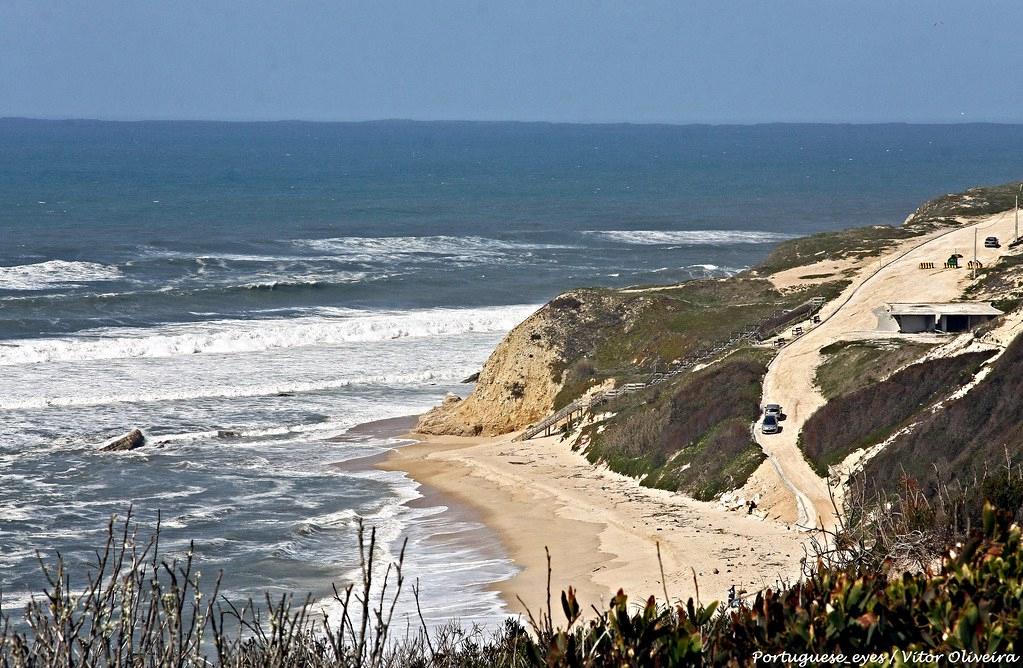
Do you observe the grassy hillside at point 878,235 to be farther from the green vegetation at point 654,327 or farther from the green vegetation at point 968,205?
the green vegetation at point 654,327

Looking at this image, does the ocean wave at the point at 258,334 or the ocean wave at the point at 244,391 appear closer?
the ocean wave at the point at 244,391

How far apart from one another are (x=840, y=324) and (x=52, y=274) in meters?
50.0

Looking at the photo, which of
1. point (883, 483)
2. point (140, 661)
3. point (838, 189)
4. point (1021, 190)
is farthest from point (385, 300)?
point (838, 189)

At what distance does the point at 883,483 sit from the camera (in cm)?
2578

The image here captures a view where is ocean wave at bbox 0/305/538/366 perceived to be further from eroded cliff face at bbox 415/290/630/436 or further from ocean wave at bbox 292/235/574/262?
ocean wave at bbox 292/235/574/262

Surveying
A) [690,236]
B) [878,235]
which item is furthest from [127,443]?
[690,236]

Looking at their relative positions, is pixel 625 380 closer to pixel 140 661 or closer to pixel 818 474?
pixel 818 474

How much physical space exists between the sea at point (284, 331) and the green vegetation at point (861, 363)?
35.0ft

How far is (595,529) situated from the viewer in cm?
2841

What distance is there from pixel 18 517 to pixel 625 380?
19.3m

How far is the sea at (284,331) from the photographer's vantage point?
29.4m

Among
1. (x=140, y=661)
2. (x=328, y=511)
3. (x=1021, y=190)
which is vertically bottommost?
(x=328, y=511)

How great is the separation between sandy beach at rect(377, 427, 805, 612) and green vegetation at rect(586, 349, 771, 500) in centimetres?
64

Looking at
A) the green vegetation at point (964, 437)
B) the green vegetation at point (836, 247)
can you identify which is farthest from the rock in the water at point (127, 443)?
the green vegetation at point (836, 247)
